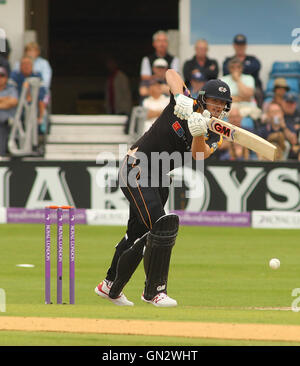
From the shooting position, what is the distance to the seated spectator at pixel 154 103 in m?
15.6

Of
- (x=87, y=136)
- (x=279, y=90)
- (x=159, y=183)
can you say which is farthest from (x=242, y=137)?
(x=87, y=136)

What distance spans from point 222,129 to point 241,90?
827cm

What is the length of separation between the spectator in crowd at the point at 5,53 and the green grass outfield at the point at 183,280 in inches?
129

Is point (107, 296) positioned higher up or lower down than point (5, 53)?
lower down

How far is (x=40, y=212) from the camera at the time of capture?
14562mm

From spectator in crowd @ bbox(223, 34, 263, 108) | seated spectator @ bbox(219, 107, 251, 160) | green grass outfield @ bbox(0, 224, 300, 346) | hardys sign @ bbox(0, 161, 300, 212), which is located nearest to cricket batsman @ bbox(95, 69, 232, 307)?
green grass outfield @ bbox(0, 224, 300, 346)

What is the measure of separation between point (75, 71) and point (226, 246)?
1270cm

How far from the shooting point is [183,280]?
31.2 feet

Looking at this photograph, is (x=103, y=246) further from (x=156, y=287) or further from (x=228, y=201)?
(x=156, y=287)

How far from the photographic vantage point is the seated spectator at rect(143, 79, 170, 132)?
51.1ft

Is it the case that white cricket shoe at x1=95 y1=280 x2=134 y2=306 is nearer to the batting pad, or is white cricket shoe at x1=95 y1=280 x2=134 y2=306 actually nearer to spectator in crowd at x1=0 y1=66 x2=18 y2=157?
the batting pad

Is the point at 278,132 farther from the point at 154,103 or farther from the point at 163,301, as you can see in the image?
the point at 163,301

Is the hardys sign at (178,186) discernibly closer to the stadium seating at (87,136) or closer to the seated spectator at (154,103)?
the stadium seating at (87,136)

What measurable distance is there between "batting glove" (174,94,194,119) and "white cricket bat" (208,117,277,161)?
7.2 inches
